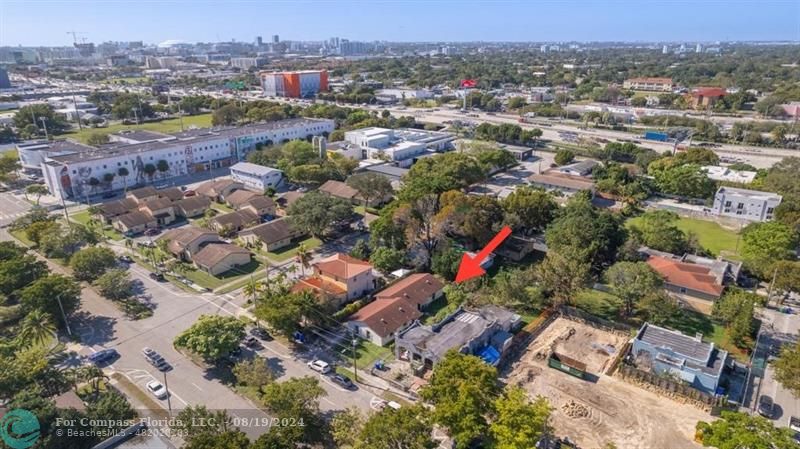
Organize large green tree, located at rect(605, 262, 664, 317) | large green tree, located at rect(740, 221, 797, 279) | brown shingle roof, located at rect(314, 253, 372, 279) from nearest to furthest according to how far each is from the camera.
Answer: large green tree, located at rect(605, 262, 664, 317) < brown shingle roof, located at rect(314, 253, 372, 279) < large green tree, located at rect(740, 221, 797, 279)

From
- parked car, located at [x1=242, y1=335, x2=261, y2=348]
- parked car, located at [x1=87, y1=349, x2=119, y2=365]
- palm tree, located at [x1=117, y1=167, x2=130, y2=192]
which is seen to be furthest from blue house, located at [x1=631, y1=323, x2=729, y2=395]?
palm tree, located at [x1=117, y1=167, x2=130, y2=192]

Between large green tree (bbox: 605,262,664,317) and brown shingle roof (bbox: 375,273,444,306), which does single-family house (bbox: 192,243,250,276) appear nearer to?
brown shingle roof (bbox: 375,273,444,306)

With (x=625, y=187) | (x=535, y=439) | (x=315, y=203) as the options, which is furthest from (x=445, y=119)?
(x=535, y=439)

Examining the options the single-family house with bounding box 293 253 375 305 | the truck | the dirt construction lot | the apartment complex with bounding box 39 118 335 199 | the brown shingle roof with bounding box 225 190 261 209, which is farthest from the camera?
the truck

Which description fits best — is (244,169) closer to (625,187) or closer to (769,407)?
(625,187)

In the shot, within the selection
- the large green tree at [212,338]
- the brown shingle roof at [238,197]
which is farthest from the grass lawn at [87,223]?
the large green tree at [212,338]

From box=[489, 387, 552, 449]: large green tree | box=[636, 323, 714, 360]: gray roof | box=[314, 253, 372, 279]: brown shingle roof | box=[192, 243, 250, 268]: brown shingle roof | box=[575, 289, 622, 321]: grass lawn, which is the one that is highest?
box=[489, 387, 552, 449]: large green tree

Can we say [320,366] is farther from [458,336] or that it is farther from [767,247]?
[767,247]
